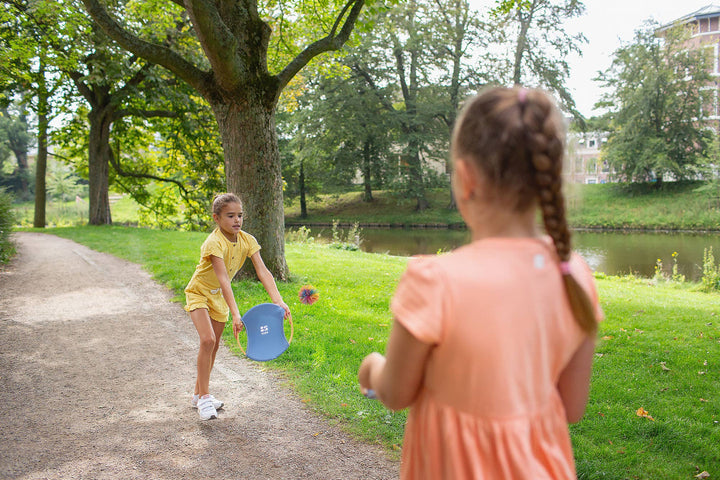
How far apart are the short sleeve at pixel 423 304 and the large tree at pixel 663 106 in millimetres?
42604

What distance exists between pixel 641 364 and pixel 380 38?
34814 mm

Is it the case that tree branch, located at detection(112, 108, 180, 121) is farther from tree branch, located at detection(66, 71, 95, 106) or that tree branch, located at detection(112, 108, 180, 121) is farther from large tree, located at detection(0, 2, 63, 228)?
large tree, located at detection(0, 2, 63, 228)

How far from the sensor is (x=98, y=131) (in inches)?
844

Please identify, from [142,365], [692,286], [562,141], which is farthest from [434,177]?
[562,141]

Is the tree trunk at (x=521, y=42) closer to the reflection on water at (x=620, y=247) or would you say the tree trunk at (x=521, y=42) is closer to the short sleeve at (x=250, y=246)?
the reflection on water at (x=620, y=247)

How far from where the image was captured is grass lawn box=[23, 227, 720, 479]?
3824 millimetres

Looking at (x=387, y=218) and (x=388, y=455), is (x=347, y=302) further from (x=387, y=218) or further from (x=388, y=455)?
(x=387, y=218)

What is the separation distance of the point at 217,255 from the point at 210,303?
0.53 metres

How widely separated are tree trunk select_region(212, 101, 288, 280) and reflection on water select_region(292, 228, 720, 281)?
6.88 metres

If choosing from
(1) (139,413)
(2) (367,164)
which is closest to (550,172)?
(1) (139,413)

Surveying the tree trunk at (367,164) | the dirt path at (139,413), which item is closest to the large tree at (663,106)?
the tree trunk at (367,164)

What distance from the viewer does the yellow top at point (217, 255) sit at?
4133mm

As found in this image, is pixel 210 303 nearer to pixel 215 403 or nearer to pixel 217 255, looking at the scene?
pixel 217 255

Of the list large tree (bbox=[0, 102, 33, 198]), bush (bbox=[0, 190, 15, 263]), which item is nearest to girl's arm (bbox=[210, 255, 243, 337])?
bush (bbox=[0, 190, 15, 263])
